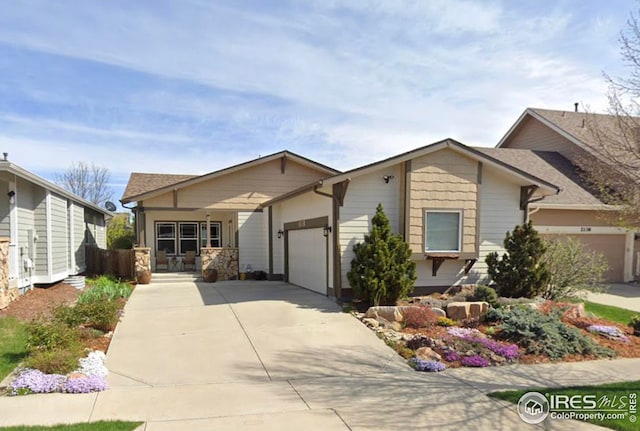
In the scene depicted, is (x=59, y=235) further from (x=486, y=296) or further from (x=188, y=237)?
(x=486, y=296)

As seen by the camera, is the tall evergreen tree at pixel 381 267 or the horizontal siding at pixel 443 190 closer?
the tall evergreen tree at pixel 381 267

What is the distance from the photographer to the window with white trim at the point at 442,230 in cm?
1060

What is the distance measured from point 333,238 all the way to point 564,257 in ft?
20.6

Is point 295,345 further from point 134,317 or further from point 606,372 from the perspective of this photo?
point 606,372

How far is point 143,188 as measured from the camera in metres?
18.7

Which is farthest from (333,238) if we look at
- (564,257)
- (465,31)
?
(564,257)

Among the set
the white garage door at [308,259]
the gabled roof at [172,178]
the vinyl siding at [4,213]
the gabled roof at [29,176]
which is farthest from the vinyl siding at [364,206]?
the vinyl siding at [4,213]

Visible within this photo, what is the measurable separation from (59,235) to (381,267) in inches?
399

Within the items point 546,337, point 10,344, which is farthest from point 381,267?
point 10,344


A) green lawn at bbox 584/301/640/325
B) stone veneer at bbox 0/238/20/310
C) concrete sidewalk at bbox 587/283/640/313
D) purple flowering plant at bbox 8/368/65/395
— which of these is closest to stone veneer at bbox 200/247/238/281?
stone veneer at bbox 0/238/20/310

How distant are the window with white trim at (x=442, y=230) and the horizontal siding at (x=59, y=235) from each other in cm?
1055

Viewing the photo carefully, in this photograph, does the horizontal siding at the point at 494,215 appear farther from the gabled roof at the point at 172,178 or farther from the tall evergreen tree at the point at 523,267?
the gabled roof at the point at 172,178

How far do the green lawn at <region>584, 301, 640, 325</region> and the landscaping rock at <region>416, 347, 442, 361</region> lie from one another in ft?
18.7

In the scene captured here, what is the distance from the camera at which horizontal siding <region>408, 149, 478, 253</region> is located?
1041 cm
